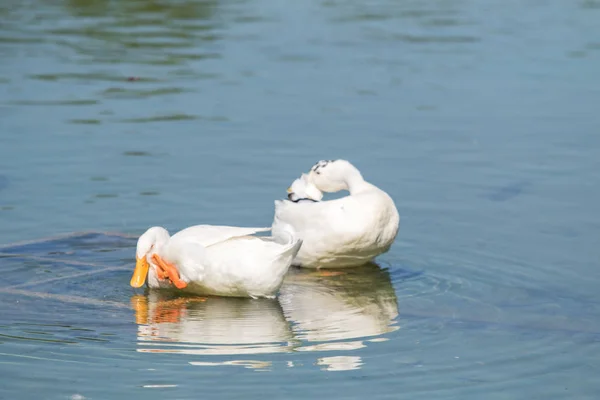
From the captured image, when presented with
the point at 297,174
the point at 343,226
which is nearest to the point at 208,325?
the point at 343,226

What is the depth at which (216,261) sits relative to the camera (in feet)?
29.2

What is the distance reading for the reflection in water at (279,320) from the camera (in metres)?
7.84

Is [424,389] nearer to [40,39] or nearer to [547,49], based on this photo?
[547,49]

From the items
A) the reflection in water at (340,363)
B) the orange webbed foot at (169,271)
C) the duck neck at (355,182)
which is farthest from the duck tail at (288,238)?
the reflection in water at (340,363)

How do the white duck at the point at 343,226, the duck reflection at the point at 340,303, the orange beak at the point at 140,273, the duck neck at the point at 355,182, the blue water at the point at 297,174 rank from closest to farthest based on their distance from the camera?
the blue water at the point at 297,174 < the duck reflection at the point at 340,303 < the orange beak at the point at 140,273 < the white duck at the point at 343,226 < the duck neck at the point at 355,182

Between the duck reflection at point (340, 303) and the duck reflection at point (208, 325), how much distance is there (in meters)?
0.18

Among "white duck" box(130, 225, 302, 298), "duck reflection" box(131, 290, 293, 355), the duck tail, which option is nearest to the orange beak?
"white duck" box(130, 225, 302, 298)

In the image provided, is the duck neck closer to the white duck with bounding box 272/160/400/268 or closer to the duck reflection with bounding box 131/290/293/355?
the white duck with bounding box 272/160/400/268

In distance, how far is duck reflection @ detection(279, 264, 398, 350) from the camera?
8266 millimetres

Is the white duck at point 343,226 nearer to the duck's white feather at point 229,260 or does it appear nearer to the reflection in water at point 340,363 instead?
the duck's white feather at point 229,260

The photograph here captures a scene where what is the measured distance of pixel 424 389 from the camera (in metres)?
7.09

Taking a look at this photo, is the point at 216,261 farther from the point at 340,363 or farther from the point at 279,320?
the point at 340,363

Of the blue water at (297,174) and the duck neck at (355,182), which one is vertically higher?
the duck neck at (355,182)

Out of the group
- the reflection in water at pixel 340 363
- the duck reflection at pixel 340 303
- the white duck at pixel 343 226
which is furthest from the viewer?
the white duck at pixel 343 226
